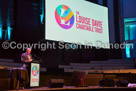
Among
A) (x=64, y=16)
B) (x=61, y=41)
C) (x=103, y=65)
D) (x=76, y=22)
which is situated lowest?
(x=103, y=65)

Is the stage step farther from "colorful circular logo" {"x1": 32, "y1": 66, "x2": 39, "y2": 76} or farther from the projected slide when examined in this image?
"colorful circular logo" {"x1": 32, "y1": 66, "x2": 39, "y2": 76}

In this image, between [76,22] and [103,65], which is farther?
[103,65]

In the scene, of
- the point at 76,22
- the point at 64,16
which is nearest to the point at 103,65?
the point at 76,22

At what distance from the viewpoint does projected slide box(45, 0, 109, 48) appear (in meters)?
5.81

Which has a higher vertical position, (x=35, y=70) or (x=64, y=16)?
(x=64, y=16)

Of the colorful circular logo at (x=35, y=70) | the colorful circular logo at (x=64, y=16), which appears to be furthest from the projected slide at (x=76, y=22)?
the colorful circular logo at (x=35, y=70)

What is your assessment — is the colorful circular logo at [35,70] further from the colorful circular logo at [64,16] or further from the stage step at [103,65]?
the stage step at [103,65]

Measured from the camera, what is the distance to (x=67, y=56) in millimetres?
7098

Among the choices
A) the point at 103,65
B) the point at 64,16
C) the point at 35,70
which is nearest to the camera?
the point at 35,70

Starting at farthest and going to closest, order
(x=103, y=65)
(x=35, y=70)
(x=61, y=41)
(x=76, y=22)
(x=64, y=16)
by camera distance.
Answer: (x=103, y=65) → (x=76, y=22) → (x=64, y=16) → (x=61, y=41) → (x=35, y=70)

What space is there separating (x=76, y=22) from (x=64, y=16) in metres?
0.49

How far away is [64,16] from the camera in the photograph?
20.4 feet

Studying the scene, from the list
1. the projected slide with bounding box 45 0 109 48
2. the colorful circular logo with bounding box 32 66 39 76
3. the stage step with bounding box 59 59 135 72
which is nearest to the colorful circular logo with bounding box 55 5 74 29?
the projected slide with bounding box 45 0 109 48

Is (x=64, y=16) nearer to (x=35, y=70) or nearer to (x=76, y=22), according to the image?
(x=76, y=22)
